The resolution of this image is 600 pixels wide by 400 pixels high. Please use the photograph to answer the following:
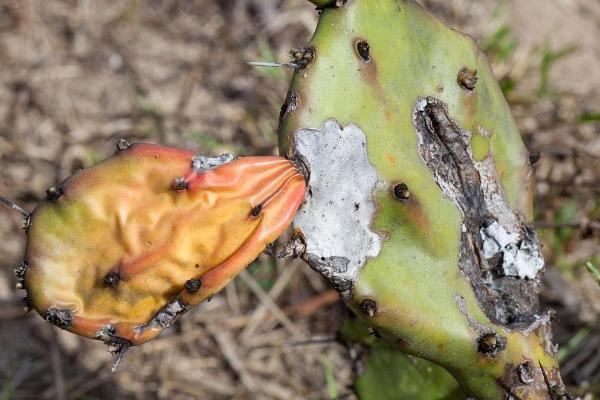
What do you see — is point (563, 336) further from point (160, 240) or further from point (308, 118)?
point (160, 240)

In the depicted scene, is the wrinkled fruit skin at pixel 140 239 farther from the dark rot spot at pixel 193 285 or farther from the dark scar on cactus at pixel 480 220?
the dark scar on cactus at pixel 480 220

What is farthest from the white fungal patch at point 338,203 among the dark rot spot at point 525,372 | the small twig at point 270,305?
the small twig at point 270,305

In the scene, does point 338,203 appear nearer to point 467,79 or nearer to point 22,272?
point 467,79

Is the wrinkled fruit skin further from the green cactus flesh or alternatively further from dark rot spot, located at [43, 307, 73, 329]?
the green cactus flesh

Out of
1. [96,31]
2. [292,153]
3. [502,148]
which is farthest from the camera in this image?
[96,31]

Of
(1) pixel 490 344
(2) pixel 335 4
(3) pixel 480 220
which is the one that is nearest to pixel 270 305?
(3) pixel 480 220

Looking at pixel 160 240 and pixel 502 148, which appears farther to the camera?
pixel 502 148

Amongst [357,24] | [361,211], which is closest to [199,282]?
[361,211]
